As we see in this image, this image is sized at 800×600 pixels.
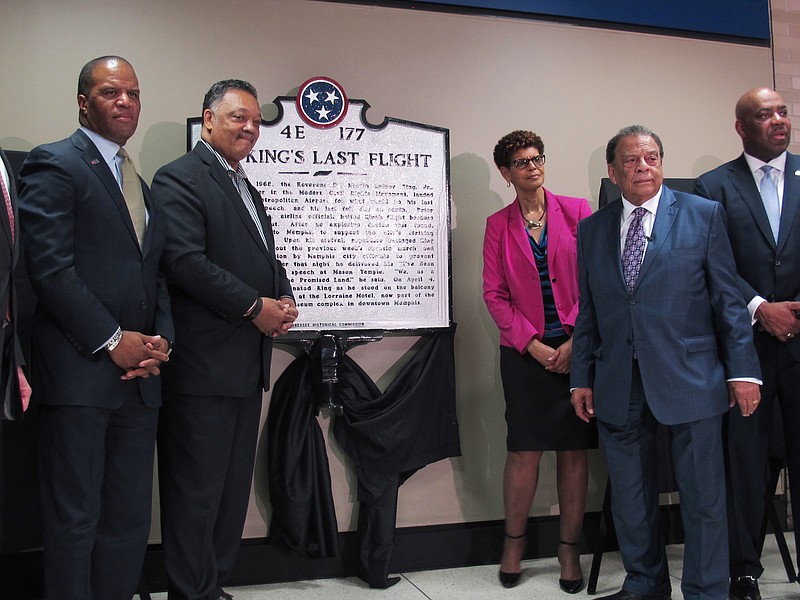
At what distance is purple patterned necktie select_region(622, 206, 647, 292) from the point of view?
288 cm

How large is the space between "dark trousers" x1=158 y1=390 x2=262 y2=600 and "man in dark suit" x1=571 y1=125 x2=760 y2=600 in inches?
53.6

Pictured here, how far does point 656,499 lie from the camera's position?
2939mm

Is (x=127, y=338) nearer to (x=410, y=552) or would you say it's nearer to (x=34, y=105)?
(x=34, y=105)

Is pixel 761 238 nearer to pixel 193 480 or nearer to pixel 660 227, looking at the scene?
pixel 660 227

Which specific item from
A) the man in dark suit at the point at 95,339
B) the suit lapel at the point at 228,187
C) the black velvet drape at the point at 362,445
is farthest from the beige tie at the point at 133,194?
the black velvet drape at the point at 362,445

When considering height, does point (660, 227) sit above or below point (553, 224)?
below

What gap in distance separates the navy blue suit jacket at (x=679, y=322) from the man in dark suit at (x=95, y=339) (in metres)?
1.57

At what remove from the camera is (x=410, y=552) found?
3633mm

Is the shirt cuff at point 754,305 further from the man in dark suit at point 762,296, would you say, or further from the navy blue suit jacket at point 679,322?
the navy blue suit jacket at point 679,322

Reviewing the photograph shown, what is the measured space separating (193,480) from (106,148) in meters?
1.14

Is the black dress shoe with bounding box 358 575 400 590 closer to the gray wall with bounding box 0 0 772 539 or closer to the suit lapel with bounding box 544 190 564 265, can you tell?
the gray wall with bounding box 0 0 772 539

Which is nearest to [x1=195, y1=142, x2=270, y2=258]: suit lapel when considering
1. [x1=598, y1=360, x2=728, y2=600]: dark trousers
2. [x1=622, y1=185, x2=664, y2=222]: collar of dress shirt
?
[x1=622, y1=185, x2=664, y2=222]: collar of dress shirt

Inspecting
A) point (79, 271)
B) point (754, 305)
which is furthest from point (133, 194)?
point (754, 305)

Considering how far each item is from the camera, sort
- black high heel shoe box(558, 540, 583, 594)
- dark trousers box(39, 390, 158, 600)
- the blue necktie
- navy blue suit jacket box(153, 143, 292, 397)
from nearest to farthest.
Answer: dark trousers box(39, 390, 158, 600) < navy blue suit jacket box(153, 143, 292, 397) < the blue necktie < black high heel shoe box(558, 540, 583, 594)
